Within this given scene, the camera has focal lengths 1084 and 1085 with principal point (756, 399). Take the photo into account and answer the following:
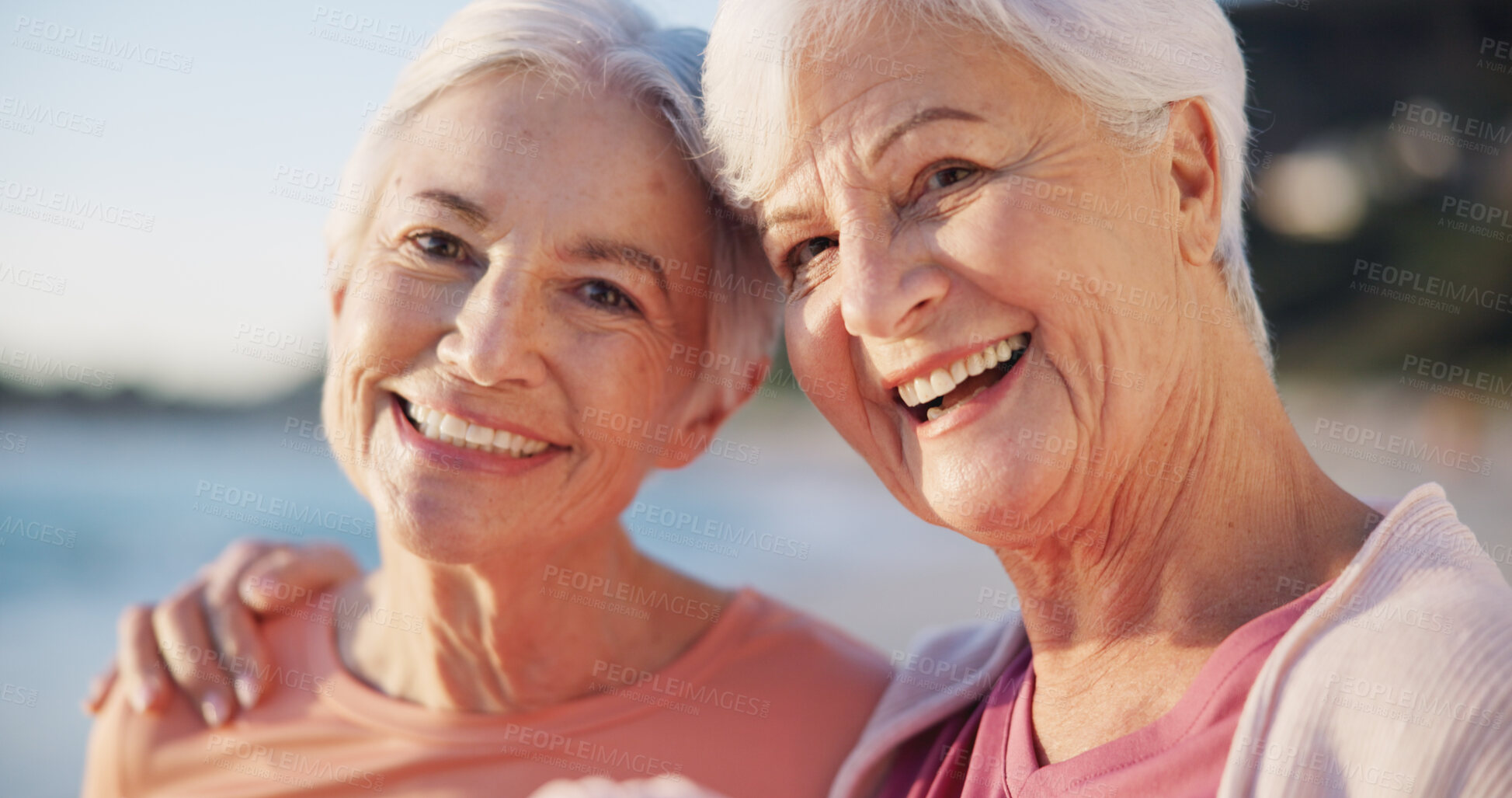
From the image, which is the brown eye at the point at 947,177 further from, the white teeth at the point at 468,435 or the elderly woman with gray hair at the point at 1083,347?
the white teeth at the point at 468,435

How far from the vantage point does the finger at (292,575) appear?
109 inches

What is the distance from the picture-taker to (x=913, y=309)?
1744 millimetres

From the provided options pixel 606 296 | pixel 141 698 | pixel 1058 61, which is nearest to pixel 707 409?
pixel 606 296

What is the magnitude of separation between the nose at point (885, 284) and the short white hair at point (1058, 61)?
0.22 meters

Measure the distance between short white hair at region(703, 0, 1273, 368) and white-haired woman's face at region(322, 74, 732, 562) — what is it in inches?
12.5

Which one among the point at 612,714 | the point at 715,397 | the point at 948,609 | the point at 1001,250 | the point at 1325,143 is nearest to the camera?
the point at 1001,250

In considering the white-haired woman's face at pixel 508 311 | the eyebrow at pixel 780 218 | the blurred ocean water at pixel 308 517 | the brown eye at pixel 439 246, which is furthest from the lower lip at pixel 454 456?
the eyebrow at pixel 780 218

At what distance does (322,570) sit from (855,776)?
1575 mm

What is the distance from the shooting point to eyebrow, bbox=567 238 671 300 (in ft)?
7.13

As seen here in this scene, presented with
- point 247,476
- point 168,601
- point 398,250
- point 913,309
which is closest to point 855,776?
point 913,309

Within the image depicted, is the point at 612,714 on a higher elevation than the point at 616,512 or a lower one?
lower

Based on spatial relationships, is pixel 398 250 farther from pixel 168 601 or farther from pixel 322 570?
pixel 168 601

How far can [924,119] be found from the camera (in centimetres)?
171

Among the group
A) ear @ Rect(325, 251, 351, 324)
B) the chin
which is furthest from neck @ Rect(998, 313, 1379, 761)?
ear @ Rect(325, 251, 351, 324)
